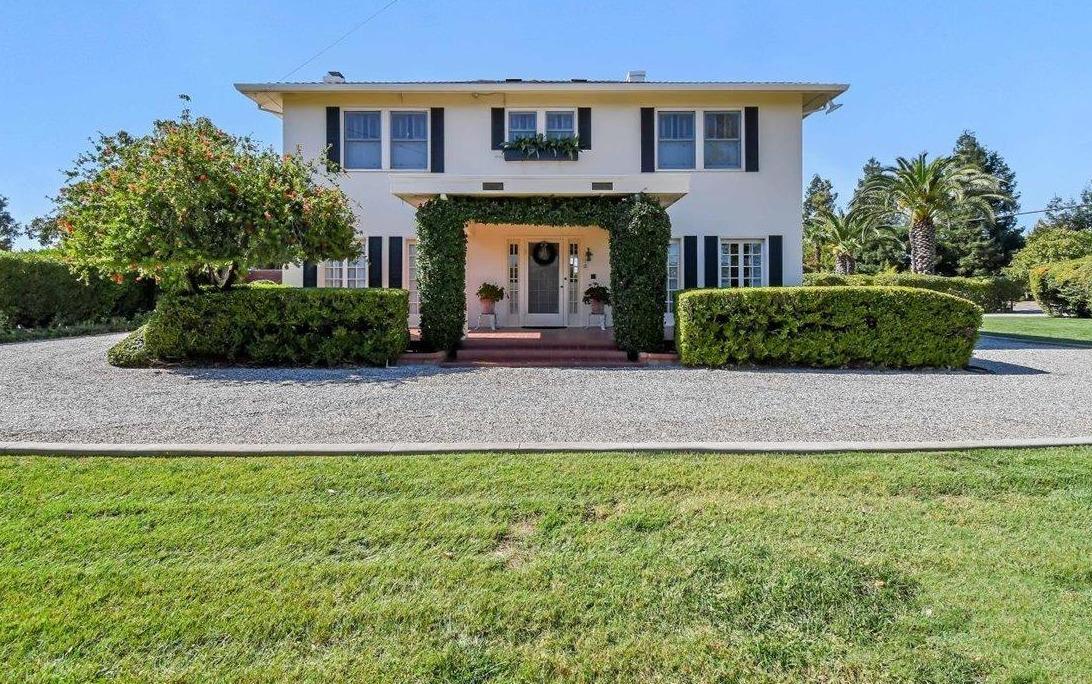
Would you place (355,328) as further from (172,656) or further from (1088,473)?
(1088,473)

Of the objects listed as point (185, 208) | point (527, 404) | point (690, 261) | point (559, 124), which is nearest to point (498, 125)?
point (559, 124)

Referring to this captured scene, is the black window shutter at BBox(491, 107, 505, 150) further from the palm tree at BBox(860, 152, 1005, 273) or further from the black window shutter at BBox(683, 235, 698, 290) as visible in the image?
the palm tree at BBox(860, 152, 1005, 273)

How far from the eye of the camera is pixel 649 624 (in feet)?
8.12

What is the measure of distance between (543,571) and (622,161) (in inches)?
465

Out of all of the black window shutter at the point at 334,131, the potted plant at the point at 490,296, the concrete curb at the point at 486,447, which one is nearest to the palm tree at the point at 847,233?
the potted plant at the point at 490,296

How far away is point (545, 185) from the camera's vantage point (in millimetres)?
10328

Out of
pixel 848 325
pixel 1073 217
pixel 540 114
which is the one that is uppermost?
pixel 1073 217

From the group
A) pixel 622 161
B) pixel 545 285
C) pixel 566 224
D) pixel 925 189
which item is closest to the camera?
pixel 566 224

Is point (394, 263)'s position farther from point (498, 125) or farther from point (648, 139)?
point (648, 139)

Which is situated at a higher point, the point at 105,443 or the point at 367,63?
the point at 367,63

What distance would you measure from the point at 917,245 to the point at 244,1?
25.1 m

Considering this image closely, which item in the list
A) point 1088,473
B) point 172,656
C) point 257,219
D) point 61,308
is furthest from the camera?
point 61,308

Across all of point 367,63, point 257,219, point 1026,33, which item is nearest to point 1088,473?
point 257,219

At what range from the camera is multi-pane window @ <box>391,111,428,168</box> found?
1324 cm
